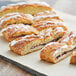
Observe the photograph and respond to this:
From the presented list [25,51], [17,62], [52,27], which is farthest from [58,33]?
[17,62]

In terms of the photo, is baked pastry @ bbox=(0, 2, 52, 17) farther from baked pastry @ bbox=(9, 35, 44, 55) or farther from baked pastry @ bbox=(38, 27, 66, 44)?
baked pastry @ bbox=(9, 35, 44, 55)

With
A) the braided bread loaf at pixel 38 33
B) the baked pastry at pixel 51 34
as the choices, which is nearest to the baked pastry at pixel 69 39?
the braided bread loaf at pixel 38 33

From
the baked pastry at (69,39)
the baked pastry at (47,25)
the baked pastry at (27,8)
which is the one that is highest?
the baked pastry at (69,39)

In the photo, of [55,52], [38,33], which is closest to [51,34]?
[38,33]

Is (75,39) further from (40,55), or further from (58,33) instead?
(40,55)

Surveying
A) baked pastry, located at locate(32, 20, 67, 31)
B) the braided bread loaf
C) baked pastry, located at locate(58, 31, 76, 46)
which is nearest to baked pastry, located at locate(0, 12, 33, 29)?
the braided bread loaf

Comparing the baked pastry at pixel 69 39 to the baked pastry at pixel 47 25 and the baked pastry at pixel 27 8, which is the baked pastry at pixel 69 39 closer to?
the baked pastry at pixel 47 25
